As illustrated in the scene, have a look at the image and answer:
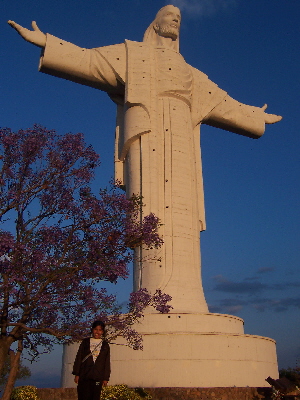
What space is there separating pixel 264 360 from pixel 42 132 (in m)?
8.81

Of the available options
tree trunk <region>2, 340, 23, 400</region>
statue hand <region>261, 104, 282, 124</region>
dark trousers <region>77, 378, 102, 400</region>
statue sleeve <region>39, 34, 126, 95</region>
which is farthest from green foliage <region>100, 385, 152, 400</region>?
statue hand <region>261, 104, 282, 124</region>

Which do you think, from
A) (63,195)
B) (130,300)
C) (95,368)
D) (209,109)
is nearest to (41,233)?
(63,195)

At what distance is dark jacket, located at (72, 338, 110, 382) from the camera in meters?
5.08

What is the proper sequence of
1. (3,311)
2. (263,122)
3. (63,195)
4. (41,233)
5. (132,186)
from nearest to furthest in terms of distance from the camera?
1. (3,311)
2. (41,233)
3. (63,195)
4. (132,186)
5. (263,122)

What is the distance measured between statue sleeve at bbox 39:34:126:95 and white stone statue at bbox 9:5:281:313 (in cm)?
3

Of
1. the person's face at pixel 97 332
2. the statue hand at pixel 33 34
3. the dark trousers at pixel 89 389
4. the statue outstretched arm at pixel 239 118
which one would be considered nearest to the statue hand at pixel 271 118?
the statue outstretched arm at pixel 239 118

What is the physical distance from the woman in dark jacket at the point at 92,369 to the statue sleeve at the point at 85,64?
12.0 meters

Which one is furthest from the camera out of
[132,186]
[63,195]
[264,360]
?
[132,186]

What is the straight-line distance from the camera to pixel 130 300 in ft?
25.8

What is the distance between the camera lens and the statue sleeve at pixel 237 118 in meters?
17.9

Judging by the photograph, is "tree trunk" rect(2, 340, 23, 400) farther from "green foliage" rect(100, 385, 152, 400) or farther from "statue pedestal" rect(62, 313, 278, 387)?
"statue pedestal" rect(62, 313, 278, 387)

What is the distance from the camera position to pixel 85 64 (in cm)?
1580

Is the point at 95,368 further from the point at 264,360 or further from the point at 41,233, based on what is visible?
the point at 264,360

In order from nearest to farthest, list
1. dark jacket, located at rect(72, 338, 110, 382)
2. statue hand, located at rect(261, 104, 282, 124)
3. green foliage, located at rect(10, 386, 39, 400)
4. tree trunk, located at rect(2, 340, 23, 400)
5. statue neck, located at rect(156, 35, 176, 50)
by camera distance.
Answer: dark jacket, located at rect(72, 338, 110, 382), tree trunk, located at rect(2, 340, 23, 400), green foliage, located at rect(10, 386, 39, 400), statue neck, located at rect(156, 35, 176, 50), statue hand, located at rect(261, 104, 282, 124)
